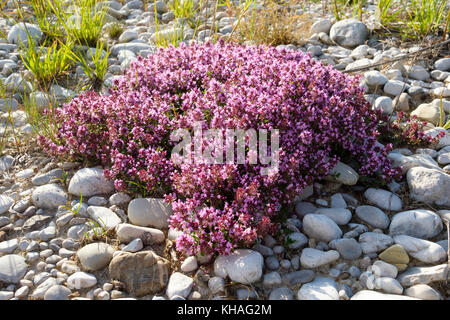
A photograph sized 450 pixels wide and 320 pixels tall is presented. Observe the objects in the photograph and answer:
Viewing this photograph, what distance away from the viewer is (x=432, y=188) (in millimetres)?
4055

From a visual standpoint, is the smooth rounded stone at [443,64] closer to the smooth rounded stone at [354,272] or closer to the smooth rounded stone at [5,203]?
the smooth rounded stone at [354,272]

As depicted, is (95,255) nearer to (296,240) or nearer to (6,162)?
(296,240)

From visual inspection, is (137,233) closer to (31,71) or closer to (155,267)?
(155,267)

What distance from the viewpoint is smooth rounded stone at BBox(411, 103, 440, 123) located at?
5.18 metres

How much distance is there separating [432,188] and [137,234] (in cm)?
265

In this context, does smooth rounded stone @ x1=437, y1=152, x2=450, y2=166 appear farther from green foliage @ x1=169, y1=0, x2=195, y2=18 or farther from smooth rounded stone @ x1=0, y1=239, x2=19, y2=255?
green foliage @ x1=169, y1=0, x2=195, y2=18

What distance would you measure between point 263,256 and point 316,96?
62.5 inches

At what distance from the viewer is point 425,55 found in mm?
6191

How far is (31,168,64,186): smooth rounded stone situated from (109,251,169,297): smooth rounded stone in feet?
4.53

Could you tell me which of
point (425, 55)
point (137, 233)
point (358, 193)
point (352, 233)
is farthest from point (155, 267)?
point (425, 55)

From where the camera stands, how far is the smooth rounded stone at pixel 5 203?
404cm

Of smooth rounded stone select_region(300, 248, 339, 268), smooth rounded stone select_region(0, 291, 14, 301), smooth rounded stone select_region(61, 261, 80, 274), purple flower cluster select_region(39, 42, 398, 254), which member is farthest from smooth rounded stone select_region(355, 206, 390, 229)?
smooth rounded stone select_region(0, 291, 14, 301)

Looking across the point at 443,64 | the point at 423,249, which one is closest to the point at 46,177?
the point at 423,249

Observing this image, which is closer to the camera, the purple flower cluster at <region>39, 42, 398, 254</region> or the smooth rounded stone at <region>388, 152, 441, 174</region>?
the purple flower cluster at <region>39, 42, 398, 254</region>
